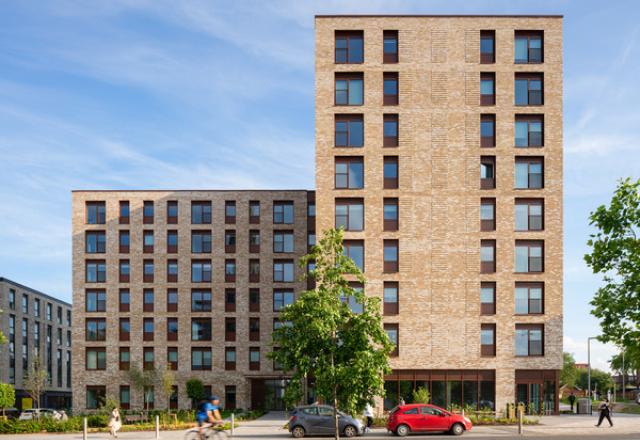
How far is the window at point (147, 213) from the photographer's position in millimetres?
70562

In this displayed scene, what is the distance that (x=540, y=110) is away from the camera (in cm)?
5181

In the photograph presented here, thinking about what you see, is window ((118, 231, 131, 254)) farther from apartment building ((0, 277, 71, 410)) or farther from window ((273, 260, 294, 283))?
apartment building ((0, 277, 71, 410))

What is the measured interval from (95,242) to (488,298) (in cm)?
3957

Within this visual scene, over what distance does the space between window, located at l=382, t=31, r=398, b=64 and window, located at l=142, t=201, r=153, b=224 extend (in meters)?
30.4

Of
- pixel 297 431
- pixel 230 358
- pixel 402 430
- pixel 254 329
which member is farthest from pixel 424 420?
pixel 230 358

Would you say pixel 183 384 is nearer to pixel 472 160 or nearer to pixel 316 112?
pixel 316 112

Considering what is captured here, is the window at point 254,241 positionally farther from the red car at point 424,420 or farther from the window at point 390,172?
the red car at point 424,420

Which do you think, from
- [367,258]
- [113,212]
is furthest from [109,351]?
[367,258]

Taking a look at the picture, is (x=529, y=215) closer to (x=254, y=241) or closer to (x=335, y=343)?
(x=335, y=343)

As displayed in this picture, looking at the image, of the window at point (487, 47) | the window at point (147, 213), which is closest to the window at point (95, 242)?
the window at point (147, 213)

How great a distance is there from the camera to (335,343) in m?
28.7

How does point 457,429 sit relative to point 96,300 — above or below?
below

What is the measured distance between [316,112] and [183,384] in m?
32.0

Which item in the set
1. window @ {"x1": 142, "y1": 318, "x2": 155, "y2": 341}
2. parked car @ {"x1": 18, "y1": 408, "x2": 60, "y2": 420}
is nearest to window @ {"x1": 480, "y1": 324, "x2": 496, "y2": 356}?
parked car @ {"x1": 18, "y1": 408, "x2": 60, "y2": 420}
